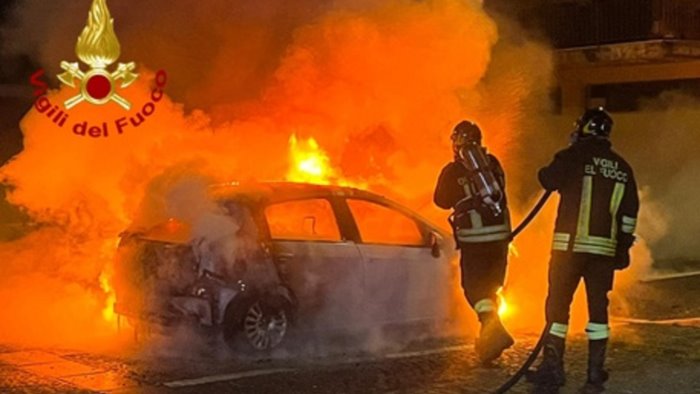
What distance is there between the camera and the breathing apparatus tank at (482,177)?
840 cm

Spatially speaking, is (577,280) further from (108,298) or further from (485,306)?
(108,298)

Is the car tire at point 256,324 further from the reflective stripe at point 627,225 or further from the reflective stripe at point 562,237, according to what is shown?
the reflective stripe at point 627,225

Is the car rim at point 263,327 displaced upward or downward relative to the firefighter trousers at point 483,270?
downward

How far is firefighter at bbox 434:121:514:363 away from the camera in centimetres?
839

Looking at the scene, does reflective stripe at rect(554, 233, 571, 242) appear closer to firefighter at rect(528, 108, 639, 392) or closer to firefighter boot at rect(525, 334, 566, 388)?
firefighter at rect(528, 108, 639, 392)

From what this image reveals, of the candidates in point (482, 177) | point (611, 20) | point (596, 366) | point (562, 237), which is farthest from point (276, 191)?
point (611, 20)

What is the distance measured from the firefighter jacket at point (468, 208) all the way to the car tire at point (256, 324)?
1.62 meters

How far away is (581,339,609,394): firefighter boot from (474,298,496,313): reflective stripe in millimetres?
906

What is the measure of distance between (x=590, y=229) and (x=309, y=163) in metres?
4.38

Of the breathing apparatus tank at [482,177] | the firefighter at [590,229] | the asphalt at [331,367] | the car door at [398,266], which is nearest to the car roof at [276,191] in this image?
the car door at [398,266]

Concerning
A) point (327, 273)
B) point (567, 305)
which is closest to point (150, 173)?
point (327, 273)

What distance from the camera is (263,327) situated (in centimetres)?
891

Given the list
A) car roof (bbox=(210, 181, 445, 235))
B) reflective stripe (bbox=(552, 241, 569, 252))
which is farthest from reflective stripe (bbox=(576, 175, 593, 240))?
car roof (bbox=(210, 181, 445, 235))

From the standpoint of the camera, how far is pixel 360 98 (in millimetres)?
→ 11969
